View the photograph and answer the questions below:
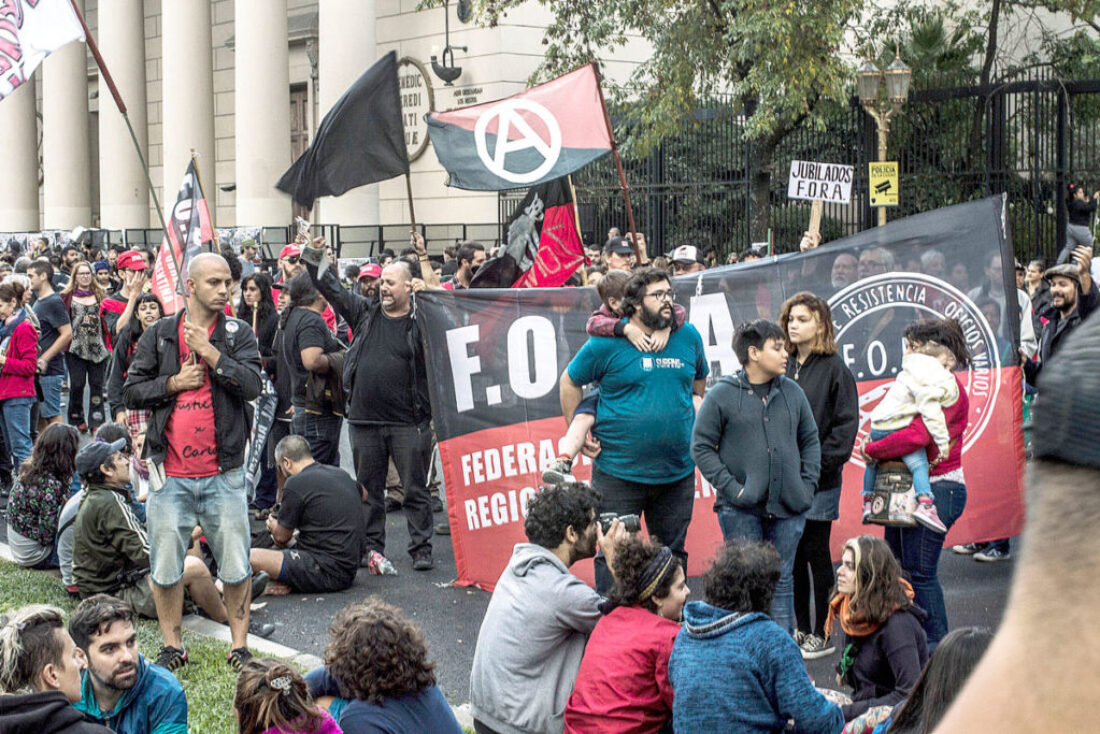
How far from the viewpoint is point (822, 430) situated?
6.92 metres

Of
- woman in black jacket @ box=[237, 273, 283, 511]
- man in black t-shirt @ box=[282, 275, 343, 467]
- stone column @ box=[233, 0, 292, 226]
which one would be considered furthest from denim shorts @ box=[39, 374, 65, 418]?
stone column @ box=[233, 0, 292, 226]

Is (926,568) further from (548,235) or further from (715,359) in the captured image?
(548,235)

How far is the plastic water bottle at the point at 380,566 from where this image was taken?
9008 mm

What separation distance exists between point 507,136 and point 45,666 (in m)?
5.17

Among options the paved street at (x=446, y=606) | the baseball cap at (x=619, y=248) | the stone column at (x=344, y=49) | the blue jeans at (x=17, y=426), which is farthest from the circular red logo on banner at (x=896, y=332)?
the stone column at (x=344, y=49)

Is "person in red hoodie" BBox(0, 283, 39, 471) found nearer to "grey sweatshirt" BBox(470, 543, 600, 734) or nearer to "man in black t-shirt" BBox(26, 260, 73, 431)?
"man in black t-shirt" BBox(26, 260, 73, 431)

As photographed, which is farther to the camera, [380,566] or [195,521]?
[380,566]

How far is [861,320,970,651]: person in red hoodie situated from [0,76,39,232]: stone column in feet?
122

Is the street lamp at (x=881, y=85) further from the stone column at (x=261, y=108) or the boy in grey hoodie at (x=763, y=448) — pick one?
the stone column at (x=261, y=108)

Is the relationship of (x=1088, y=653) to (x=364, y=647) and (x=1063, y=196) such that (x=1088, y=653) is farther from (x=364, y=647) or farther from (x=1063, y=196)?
(x=1063, y=196)

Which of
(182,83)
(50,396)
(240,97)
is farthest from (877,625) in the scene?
(182,83)

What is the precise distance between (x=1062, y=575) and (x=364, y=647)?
389 cm

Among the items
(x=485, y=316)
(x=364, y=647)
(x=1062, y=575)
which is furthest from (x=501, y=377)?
(x=1062, y=575)

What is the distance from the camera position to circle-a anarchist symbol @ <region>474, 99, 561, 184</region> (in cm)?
879
